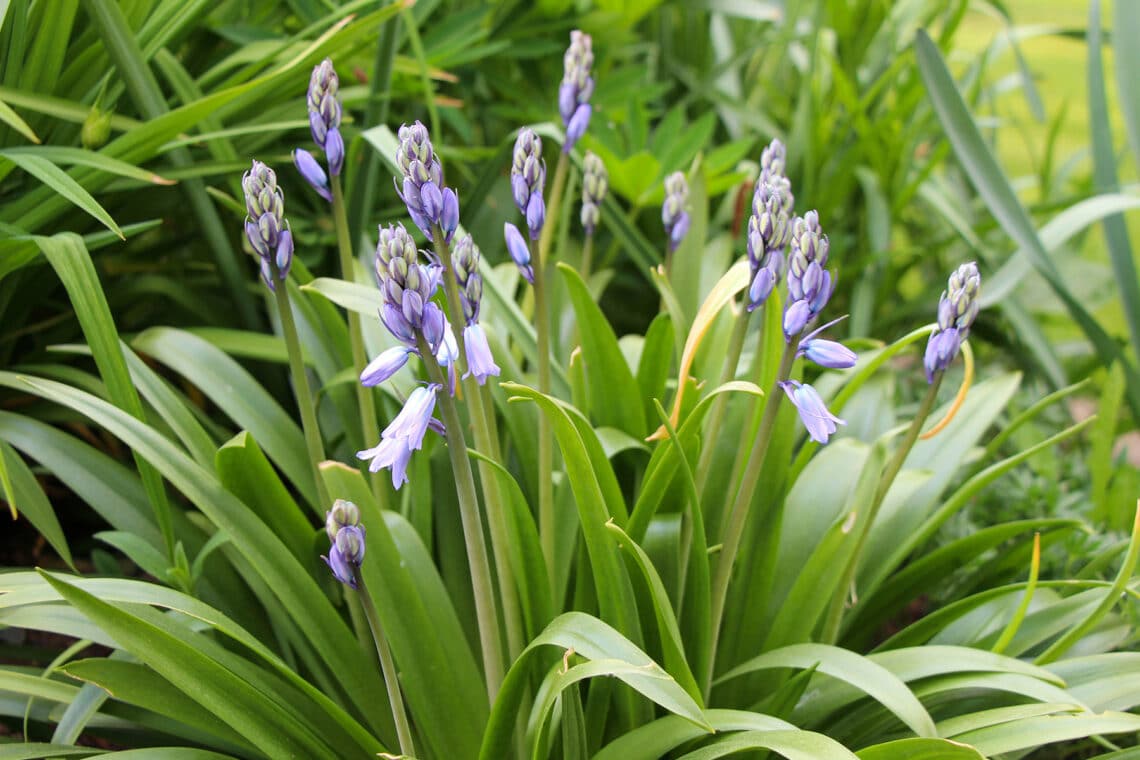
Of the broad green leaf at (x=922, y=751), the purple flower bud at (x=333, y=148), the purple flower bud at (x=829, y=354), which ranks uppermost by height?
the purple flower bud at (x=333, y=148)

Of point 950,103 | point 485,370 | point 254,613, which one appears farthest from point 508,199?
point 485,370

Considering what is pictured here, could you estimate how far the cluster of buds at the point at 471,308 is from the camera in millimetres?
1273

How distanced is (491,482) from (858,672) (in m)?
0.61

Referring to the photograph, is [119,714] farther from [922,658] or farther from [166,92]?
[166,92]

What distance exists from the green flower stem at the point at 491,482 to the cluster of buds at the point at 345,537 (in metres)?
0.26

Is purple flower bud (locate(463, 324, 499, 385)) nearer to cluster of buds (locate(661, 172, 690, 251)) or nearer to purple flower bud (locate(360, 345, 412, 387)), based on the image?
purple flower bud (locate(360, 345, 412, 387))

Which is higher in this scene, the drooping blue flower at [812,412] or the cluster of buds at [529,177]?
the cluster of buds at [529,177]

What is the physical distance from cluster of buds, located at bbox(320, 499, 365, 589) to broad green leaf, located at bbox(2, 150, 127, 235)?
812 millimetres

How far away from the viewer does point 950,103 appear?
8.16 ft

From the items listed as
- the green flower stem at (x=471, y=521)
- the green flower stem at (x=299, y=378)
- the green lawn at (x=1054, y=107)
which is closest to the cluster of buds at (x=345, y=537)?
the green flower stem at (x=471, y=521)

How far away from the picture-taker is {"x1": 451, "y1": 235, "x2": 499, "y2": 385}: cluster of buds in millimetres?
1273

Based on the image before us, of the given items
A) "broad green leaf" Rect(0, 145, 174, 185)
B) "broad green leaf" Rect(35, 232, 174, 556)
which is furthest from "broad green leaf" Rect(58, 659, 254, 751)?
"broad green leaf" Rect(0, 145, 174, 185)

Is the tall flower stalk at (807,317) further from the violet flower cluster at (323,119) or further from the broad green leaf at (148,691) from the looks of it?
the broad green leaf at (148,691)

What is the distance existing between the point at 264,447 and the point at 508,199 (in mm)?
1248
